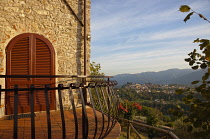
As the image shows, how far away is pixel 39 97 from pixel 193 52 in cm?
444

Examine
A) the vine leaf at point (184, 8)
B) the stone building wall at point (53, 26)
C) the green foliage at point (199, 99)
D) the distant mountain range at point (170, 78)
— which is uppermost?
the stone building wall at point (53, 26)

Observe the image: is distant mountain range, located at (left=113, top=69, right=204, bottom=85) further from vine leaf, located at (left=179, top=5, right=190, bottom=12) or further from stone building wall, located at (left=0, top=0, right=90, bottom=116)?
vine leaf, located at (left=179, top=5, right=190, bottom=12)

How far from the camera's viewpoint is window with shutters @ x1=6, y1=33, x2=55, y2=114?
461cm

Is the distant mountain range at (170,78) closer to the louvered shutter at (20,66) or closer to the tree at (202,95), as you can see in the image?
the louvered shutter at (20,66)

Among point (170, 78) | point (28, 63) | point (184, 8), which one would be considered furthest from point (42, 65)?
point (170, 78)

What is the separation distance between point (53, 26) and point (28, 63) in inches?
57.9

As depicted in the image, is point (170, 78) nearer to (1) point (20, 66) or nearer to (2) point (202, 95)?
(1) point (20, 66)

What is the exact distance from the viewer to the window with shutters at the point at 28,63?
4609 millimetres

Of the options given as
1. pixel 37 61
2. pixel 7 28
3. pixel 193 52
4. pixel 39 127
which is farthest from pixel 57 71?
pixel 193 52

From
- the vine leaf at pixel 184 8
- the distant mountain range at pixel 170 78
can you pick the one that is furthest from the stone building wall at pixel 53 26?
the distant mountain range at pixel 170 78

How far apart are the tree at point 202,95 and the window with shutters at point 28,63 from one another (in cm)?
423

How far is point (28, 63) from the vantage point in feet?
15.7

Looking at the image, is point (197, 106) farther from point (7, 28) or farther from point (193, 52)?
point (7, 28)

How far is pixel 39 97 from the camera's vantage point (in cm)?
485
